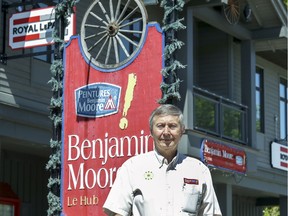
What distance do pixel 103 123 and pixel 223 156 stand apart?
7545 millimetres

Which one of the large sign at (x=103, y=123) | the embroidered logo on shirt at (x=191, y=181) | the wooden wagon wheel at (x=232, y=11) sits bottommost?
the embroidered logo on shirt at (x=191, y=181)

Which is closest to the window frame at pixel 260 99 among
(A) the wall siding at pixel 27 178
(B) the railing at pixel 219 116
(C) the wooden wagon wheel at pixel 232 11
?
(B) the railing at pixel 219 116

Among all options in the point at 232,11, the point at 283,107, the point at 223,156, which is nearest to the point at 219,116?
the point at 223,156

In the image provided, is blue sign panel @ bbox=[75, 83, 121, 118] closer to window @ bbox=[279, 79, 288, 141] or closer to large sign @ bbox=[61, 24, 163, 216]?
large sign @ bbox=[61, 24, 163, 216]

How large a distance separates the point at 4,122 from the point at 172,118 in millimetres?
8871

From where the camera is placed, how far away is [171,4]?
984cm

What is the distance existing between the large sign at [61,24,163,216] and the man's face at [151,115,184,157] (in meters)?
5.44

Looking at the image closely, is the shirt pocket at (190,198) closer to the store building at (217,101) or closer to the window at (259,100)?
the store building at (217,101)

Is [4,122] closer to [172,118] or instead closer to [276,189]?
[172,118]

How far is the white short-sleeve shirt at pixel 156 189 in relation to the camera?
13.5 feet

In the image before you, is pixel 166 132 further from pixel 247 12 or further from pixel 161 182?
pixel 247 12

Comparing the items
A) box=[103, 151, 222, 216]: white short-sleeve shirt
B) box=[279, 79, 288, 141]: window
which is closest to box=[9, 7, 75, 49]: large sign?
box=[103, 151, 222, 216]: white short-sleeve shirt

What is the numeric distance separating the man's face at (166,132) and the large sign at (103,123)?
5.44 metres

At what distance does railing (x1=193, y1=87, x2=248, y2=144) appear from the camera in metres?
16.4
